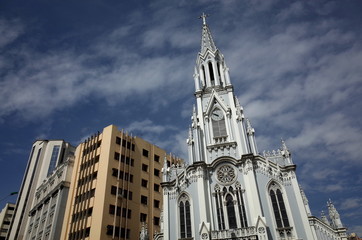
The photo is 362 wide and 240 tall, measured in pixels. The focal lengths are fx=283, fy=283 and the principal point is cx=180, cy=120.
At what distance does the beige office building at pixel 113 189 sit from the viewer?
35.1 metres

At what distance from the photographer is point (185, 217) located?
2823 centimetres

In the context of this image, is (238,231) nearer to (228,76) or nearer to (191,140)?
(191,140)

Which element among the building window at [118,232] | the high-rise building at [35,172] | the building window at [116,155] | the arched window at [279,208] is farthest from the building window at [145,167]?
the arched window at [279,208]

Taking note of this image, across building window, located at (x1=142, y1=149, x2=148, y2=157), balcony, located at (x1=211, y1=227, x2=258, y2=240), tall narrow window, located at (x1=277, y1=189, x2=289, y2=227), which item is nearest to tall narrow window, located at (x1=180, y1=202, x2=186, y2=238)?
balcony, located at (x1=211, y1=227, x2=258, y2=240)

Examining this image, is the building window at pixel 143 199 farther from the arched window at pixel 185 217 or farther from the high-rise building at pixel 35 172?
the high-rise building at pixel 35 172

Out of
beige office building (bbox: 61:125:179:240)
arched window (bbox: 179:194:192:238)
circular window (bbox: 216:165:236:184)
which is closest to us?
arched window (bbox: 179:194:192:238)

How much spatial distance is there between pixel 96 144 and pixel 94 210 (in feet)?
34.5

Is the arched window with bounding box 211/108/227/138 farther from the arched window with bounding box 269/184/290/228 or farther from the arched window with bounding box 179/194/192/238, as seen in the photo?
the arched window with bounding box 269/184/290/228

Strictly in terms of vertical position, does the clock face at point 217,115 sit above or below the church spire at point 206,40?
below

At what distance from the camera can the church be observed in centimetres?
2511

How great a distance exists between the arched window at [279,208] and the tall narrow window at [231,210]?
3.78 meters

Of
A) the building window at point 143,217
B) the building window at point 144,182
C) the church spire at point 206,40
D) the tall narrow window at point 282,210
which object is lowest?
the tall narrow window at point 282,210

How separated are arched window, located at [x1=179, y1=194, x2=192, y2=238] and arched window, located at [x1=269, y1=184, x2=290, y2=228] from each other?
816 centimetres

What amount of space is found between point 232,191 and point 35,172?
159 ft
